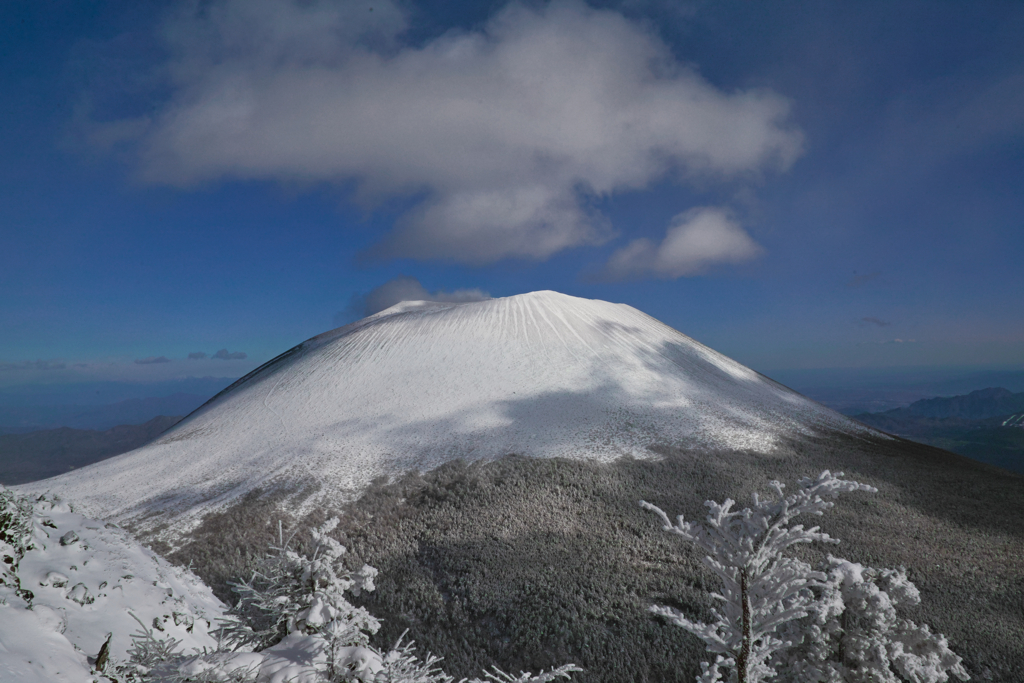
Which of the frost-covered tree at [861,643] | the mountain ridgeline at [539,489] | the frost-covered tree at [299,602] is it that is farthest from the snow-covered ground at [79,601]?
the frost-covered tree at [861,643]

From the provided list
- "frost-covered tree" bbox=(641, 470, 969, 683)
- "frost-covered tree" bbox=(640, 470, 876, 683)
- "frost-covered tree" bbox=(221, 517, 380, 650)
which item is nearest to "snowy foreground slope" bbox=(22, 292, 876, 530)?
"frost-covered tree" bbox=(221, 517, 380, 650)

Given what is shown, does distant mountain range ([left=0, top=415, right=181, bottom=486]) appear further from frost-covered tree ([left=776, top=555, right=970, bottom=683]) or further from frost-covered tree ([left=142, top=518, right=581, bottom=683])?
frost-covered tree ([left=776, top=555, right=970, bottom=683])

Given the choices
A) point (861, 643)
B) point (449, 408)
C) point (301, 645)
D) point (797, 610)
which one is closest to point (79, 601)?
point (301, 645)

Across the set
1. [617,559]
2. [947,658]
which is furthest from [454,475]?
[947,658]

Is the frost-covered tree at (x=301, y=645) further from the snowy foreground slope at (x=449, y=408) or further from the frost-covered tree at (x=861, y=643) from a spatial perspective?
the snowy foreground slope at (x=449, y=408)

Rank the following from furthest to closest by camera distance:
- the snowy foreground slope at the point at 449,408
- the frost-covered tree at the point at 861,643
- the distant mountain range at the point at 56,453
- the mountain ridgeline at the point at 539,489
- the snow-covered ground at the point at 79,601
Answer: the distant mountain range at the point at 56,453 < the snowy foreground slope at the point at 449,408 < the mountain ridgeline at the point at 539,489 < the frost-covered tree at the point at 861,643 < the snow-covered ground at the point at 79,601

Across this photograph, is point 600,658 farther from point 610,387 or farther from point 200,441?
point 200,441

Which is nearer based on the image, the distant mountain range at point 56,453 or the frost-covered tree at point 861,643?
the frost-covered tree at point 861,643
